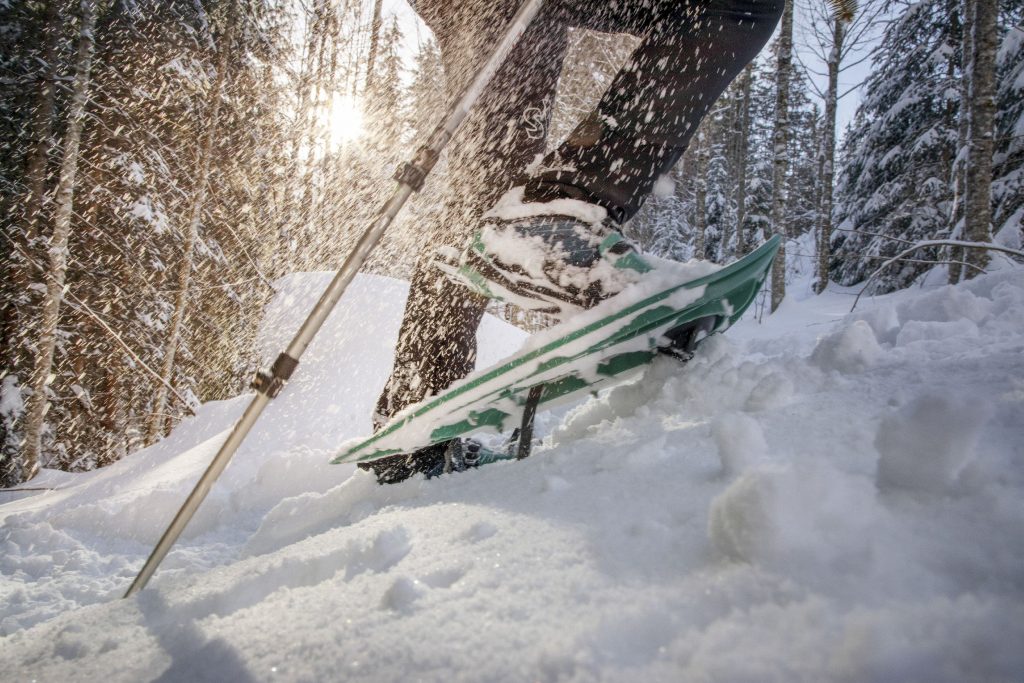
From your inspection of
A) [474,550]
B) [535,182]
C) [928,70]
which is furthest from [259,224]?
[928,70]

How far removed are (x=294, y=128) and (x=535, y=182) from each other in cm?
1112

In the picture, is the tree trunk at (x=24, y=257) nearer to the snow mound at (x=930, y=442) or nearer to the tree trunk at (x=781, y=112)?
the snow mound at (x=930, y=442)

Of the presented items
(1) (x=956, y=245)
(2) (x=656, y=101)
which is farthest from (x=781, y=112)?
(2) (x=656, y=101)

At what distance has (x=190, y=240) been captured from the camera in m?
8.45

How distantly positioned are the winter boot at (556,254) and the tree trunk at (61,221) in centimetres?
847

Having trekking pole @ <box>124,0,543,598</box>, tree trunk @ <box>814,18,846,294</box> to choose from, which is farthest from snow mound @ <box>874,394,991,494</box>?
tree trunk @ <box>814,18,846,294</box>

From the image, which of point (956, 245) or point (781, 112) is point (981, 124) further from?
point (956, 245)

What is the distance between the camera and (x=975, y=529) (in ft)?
1.60

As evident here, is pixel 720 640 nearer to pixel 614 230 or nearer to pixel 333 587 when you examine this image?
pixel 333 587

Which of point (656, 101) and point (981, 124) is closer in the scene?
point (656, 101)

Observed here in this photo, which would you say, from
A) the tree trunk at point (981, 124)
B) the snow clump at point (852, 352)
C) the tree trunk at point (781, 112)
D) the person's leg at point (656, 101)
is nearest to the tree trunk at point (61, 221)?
the person's leg at point (656, 101)

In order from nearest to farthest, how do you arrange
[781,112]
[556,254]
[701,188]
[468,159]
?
[556,254] < [468,159] < [781,112] < [701,188]

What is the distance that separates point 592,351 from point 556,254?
29 cm

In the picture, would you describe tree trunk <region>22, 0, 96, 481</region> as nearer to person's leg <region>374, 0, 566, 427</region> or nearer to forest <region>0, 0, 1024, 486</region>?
forest <region>0, 0, 1024, 486</region>
